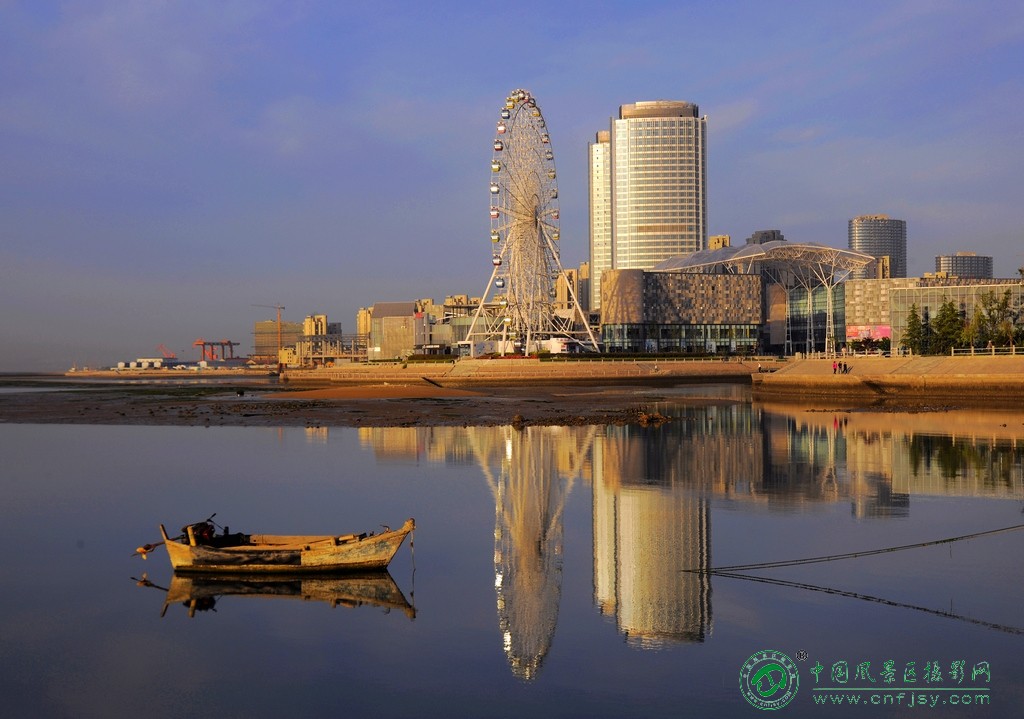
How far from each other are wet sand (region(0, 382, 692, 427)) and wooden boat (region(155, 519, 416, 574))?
40.6 m

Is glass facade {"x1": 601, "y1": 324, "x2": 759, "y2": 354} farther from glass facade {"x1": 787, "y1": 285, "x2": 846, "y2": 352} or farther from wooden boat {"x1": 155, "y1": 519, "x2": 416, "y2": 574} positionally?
wooden boat {"x1": 155, "y1": 519, "x2": 416, "y2": 574}

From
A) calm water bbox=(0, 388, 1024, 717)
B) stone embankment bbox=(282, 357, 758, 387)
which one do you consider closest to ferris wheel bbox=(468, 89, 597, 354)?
stone embankment bbox=(282, 357, 758, 387)

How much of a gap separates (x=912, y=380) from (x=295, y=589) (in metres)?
72.3

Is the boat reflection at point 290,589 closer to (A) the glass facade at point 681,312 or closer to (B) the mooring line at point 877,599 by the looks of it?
(B) the mooring line at point 877,599

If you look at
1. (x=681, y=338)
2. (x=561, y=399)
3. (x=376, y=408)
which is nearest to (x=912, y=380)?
(x=561, y=399)

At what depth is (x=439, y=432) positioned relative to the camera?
60.0 m

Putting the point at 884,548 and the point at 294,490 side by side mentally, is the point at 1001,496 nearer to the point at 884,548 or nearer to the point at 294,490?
the point at 884,548

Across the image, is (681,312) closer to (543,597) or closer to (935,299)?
(935,299)

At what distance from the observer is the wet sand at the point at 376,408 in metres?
69.0

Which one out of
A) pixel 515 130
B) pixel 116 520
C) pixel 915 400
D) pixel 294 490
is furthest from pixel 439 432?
pixel 515 130

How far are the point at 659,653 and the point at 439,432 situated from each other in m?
43.8

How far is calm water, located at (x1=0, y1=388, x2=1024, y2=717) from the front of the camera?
15.3 meters

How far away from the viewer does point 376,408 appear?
83.8 m

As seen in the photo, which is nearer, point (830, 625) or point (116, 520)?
point (830, 625)
